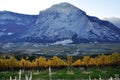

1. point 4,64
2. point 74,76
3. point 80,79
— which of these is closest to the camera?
point 80,79

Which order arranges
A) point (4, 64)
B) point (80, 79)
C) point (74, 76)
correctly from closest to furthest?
point (80, 79)
point (74, 76)
point (4, 64)

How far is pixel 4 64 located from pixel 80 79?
81943 mm

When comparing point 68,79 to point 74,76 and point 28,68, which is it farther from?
point 28,68

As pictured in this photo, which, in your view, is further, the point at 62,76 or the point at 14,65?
the point at 14,65

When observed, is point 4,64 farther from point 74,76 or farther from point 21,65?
point 74,76

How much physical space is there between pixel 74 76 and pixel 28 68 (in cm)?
7390

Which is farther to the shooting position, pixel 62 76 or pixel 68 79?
pixel 62 76

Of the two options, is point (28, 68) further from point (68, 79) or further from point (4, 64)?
point (68, 79)

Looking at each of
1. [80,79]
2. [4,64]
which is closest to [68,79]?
[80,79]

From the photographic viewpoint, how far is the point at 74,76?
423ft

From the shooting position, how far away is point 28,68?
199125mm

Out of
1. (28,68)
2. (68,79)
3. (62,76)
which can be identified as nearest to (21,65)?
(28,68)

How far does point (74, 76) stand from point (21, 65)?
2960 inches

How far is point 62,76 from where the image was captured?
427 ft
